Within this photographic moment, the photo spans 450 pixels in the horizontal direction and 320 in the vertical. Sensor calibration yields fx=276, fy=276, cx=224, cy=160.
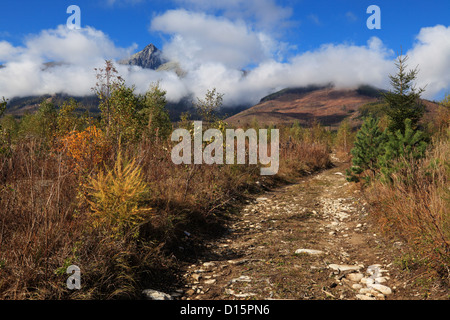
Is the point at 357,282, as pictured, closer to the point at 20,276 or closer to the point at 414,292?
the point at 414,292

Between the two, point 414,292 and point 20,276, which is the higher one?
point 20,276

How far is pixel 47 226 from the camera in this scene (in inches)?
109

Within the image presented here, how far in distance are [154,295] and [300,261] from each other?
6.37ft

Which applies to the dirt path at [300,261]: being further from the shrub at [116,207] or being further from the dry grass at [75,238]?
the shrub at [116,207]

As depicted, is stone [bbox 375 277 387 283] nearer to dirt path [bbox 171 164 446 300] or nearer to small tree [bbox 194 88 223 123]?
dirt path [bbox 171 164 446 300]

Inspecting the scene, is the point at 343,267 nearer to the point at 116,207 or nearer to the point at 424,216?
the point at 424,216

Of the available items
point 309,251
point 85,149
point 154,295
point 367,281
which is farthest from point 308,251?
point 85,149

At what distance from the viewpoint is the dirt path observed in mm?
2914

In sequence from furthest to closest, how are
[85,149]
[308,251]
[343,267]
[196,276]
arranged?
[85,149] → [308,251] → [343,267] → [196,276]

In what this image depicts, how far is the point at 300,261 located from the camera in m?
3.70

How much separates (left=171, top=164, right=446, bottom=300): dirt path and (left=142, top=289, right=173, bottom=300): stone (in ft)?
0.67

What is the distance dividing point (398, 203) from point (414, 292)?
192 centimetres

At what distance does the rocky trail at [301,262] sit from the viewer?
114 inches

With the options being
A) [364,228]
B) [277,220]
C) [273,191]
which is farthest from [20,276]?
[273,191]
